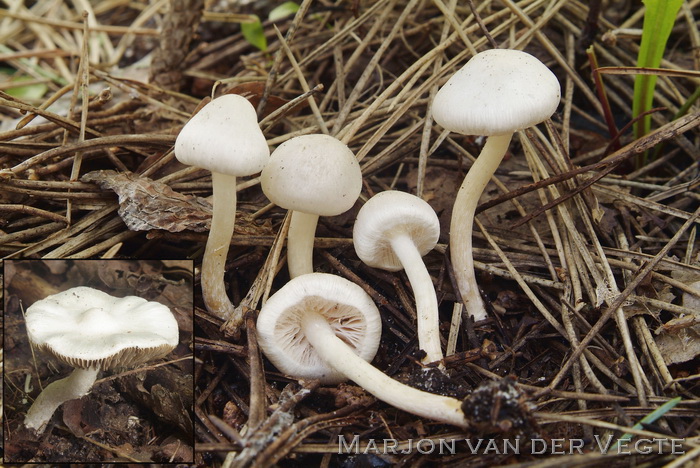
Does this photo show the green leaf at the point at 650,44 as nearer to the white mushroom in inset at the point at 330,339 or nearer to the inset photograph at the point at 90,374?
the white mushroom in inset at the point at 330,339

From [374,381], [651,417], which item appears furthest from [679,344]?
[374,381]

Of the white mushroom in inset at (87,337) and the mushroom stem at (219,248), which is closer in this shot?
the white mushroom in inset at (87,337)

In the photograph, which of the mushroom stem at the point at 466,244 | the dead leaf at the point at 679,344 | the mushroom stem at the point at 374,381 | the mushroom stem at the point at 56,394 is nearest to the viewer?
the mushroom stem at the point at 374,381

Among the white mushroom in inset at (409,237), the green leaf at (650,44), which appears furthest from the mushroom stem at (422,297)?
the green leaf at (650,44)

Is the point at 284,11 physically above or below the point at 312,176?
above

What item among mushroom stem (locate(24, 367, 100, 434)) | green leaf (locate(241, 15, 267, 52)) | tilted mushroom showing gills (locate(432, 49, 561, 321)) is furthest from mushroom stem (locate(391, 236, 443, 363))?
green leaf (locate(241, 15, 267, 52))

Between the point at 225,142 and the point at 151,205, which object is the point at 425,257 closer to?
the point at 225,142

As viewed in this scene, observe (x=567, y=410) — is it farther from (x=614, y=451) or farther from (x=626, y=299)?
(x=626, y=299)

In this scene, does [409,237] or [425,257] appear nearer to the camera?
[409,237]
